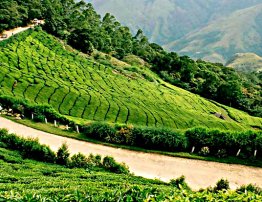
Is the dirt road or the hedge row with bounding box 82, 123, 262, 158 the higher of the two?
the hedge row with bounding box 82, 123, 262, 158

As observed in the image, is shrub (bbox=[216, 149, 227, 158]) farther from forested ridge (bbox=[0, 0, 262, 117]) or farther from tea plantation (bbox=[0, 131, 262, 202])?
forested ridge (bbox=[0, 0, 262, 117])

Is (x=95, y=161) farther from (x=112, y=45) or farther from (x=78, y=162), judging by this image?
(x=112, y=45)

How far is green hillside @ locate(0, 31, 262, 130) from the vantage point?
175 ft

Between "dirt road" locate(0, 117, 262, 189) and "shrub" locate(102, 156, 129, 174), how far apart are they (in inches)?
75.7

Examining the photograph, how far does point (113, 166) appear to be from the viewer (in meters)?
31.1

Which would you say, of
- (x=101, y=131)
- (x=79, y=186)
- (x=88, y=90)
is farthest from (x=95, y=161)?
(x=88, y=90)

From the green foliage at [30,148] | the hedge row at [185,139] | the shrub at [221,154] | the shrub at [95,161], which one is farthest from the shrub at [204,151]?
the green foliage at [30,148]

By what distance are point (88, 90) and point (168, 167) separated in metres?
29.5

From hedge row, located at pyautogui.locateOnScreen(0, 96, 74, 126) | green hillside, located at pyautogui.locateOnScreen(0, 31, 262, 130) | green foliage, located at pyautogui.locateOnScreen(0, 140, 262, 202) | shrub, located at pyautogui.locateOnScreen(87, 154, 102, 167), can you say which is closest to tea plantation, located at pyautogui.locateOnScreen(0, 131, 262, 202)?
green foliage, located at pyautogui.locateOnScreen(0, 140, 262, 202)

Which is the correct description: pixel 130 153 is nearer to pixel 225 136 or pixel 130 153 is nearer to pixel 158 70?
pixel 225 136

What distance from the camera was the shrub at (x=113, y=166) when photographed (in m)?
30.8

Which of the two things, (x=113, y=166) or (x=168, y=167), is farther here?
(x=168, y=167)

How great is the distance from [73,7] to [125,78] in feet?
196

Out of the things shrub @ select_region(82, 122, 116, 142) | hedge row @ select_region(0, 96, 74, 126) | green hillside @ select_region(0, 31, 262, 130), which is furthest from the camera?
green hillside @ select_region(0, 31, 262, 130)
